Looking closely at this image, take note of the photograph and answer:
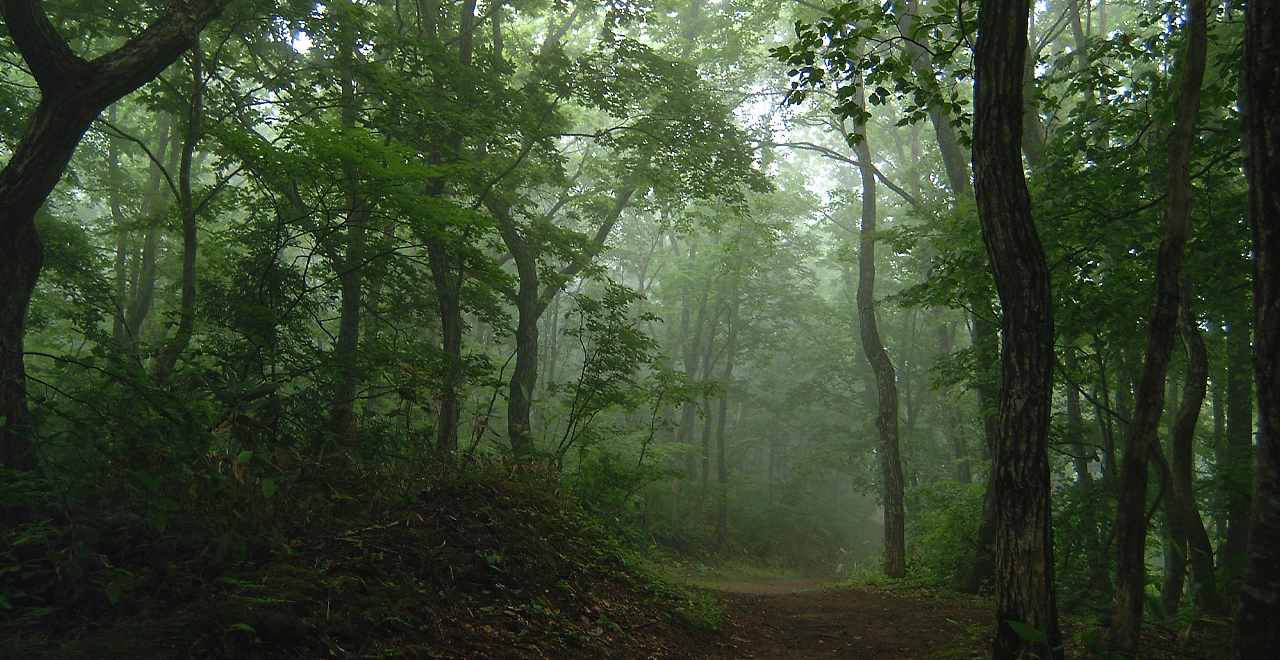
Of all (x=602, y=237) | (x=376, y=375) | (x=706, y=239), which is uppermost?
(x=706, y=239)

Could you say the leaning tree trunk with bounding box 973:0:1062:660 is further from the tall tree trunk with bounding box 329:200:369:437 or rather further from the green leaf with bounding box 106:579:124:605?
the tall tree trunk with bounding box 329:200:369:437

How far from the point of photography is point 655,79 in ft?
37.5

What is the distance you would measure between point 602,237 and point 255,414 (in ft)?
32.0

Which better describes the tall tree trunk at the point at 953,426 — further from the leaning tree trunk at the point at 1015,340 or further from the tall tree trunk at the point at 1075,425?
the leaning tree trunk at the point at 1015,340

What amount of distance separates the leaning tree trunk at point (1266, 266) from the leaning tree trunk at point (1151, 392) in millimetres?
966

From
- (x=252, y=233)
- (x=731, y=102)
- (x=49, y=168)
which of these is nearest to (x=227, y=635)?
(x=49, y=168)

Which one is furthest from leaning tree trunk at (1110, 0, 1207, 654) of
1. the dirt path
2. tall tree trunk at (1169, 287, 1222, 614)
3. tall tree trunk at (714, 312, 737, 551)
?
tall tree trunk at (714, 312, 737, 551)

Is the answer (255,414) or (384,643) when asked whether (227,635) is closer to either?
(384,643)

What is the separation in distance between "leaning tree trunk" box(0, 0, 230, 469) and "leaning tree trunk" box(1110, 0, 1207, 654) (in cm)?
714

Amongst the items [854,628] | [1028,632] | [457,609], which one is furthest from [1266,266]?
[854,628]

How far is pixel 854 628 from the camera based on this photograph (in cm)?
678

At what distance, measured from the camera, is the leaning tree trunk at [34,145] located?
15.0 feet

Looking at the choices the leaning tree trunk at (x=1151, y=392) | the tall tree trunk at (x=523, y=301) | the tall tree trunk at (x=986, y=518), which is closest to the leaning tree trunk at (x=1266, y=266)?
the leaning tree trunk at (x=1151, y=392)

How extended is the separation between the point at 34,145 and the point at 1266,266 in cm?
734
